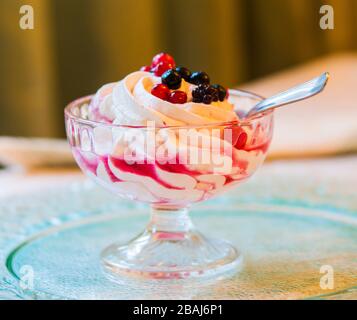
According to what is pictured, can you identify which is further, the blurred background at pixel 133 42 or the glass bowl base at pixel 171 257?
the blurred background at pixel 133 42

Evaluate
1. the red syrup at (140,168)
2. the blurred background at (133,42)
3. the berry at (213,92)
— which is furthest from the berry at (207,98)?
the blurred background at (133,42)

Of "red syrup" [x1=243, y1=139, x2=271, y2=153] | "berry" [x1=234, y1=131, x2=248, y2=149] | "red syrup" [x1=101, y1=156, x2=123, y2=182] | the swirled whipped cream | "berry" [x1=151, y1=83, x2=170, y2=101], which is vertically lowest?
"red syrup" [x1=101, y1=156, x2=123, y2=182]

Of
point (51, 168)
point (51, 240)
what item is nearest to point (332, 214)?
point (51, 240)

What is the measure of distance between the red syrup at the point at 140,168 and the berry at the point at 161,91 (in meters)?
0.10

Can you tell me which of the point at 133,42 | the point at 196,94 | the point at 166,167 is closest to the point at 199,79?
the point at 196,94

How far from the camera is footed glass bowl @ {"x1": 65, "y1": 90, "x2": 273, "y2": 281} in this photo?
100cm

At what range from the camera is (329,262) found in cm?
110

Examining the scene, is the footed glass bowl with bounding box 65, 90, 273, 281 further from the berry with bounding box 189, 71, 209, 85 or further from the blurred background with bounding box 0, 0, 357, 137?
the blurred background with bounding box 0, 0, 357, 137

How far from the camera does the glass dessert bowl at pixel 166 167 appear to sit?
1.00 metres

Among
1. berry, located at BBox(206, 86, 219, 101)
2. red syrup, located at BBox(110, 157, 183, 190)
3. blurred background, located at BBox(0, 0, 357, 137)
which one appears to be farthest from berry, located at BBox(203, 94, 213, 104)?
blurred background, located at BBox(0, 0, 357, 137)

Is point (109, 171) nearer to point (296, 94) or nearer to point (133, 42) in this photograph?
point (296, 94)

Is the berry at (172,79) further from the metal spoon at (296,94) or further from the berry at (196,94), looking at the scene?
the metal spoon at (296,94)
